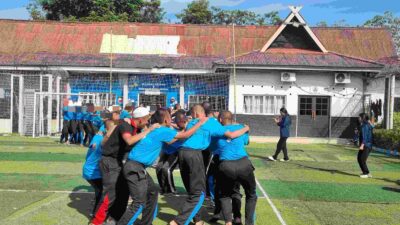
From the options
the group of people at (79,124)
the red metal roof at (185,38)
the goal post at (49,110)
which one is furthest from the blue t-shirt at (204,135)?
the red metal roof at (185,38)

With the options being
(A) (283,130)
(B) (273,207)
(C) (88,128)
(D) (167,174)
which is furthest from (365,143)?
(C) (88,128)

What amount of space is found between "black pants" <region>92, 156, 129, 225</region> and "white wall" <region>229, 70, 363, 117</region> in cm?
1629

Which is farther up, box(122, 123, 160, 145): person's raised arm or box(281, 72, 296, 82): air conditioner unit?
box(281, 72, 296, 82): air conditioner unit

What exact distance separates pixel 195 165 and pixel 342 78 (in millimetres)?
17190

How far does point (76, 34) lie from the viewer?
87.7 ft

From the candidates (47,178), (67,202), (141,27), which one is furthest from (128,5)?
(67,202)

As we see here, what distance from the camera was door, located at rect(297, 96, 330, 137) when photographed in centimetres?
2316

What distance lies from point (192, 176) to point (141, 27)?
21077mm

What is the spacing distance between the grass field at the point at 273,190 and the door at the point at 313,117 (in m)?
6.36

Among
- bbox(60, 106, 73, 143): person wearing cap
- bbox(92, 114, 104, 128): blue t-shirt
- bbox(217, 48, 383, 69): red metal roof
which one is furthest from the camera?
bbox(217, 48, 383, 69): red metal roof

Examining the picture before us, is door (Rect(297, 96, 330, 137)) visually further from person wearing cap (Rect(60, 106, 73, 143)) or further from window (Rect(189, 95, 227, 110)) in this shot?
person wearing cap (Rect(60, 106, 73, 143))

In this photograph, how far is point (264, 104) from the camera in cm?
2325

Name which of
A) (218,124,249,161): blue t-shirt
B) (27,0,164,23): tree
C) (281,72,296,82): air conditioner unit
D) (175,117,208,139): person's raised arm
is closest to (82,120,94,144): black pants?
(281,72,296,82): air conditioner unit

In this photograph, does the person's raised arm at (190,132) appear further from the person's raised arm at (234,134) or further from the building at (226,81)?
the building at (226,81)
